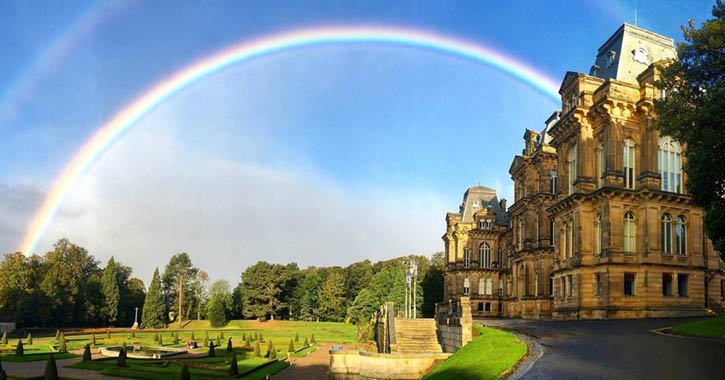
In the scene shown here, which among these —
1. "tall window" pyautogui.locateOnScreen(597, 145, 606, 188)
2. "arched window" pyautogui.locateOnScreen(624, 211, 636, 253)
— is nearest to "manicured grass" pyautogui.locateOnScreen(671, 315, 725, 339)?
"arched window" pyautogui.locateOnScreen(624, 211, 636, 253)

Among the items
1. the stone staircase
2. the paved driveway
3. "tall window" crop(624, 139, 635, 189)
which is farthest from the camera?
"tall window" crop(624, 139, 635, 189)

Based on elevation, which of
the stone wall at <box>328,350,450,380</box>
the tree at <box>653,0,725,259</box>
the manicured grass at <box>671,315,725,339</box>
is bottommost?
the stone wall at <box>328,350,450,380</box>

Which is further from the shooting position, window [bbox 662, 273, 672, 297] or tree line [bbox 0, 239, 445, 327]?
tree line [bbox 0, 239, 445, 327]

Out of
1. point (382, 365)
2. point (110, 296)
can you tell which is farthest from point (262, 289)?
point (382, 365)

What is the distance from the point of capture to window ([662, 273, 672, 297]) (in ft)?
128

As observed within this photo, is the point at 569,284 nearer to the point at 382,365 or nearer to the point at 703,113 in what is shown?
the point at 382,365

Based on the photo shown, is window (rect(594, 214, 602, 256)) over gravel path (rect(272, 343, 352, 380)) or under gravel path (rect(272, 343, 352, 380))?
over

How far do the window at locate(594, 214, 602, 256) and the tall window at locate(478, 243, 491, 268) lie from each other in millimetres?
37954

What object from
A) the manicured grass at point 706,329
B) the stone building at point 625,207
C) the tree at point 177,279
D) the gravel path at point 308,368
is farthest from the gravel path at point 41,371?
the tree at point 177,279

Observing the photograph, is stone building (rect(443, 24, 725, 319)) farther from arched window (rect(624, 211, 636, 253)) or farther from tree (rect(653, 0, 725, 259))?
tree (rect(653, 0, 725, 259))

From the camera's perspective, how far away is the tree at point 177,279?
125938 mm

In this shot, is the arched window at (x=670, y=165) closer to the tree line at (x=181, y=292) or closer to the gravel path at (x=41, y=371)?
the gravel path at (x=41, y=371)

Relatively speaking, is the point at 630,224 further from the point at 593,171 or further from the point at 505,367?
the point at 505,367

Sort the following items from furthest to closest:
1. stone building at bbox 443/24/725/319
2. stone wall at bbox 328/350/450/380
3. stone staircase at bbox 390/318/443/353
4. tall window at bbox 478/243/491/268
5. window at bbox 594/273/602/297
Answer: tall window at bbox 478/243/491/268
window at bbox 594/273/602/297
stone building at bbox 443/24/725/319
stone staircase at bbox 390/318/443/353
stone wall at bbox 328/350/450/380
